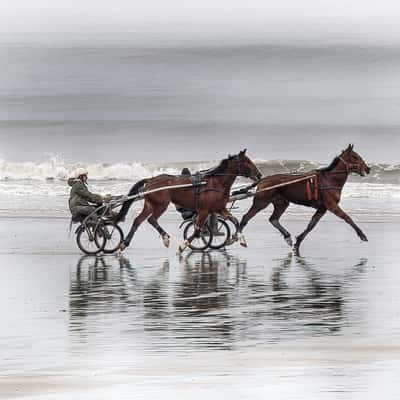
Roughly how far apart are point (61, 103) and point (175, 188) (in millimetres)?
45025

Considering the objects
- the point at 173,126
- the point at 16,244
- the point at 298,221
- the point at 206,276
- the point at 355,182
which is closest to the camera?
the point at 206,276

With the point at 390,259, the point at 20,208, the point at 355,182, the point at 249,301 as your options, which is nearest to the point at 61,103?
the point at 355,182

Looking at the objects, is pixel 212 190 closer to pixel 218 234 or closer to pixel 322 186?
pixel 218 234

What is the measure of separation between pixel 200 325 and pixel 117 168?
47261 millimetres

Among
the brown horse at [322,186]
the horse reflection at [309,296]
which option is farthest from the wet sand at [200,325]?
the brown horse at [322,186]

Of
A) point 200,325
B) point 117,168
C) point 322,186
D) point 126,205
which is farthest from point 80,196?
point 117,168

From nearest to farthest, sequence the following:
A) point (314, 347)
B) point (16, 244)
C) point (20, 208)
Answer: point (314, 347), point (16, 244), point (20, 208)

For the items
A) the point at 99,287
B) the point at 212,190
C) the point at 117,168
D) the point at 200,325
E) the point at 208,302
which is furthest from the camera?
the point at 117,168

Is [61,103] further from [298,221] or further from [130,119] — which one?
[298,221]

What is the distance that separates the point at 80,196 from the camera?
2417cm

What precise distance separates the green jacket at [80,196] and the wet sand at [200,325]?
2.71 feet

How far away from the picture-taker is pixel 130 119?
68.5 meters

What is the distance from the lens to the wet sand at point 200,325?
446 inches

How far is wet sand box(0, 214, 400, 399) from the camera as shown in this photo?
11336 millimetres
